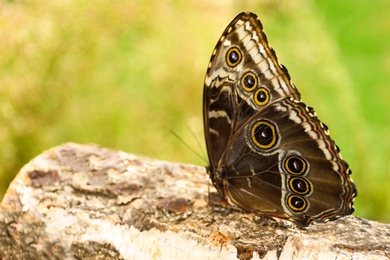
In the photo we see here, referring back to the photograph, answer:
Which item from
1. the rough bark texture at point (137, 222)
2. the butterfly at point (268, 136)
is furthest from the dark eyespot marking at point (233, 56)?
the rough bark texture at point (137, 222)

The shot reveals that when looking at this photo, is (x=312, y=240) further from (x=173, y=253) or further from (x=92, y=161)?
(x=92, y=161)

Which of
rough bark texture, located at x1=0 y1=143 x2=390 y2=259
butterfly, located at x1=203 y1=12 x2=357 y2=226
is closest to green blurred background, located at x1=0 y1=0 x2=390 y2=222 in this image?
rough bark texture, located at x1=0 y1=143 x2=390 y2=259

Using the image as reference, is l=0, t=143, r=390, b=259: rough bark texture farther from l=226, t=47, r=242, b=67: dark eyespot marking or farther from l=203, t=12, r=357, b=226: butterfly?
l=226, t=47, r=242, b=67: dark eyespot marking

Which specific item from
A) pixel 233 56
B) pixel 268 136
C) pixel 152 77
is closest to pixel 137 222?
pixel 268 136

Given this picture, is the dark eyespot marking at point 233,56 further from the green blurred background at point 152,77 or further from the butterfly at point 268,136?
the green blurred background at point 152,77

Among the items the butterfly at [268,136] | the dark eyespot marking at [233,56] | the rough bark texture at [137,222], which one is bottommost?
the rough bark texture at [137,222]

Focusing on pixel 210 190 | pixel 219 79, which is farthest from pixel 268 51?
pixel 210 190
